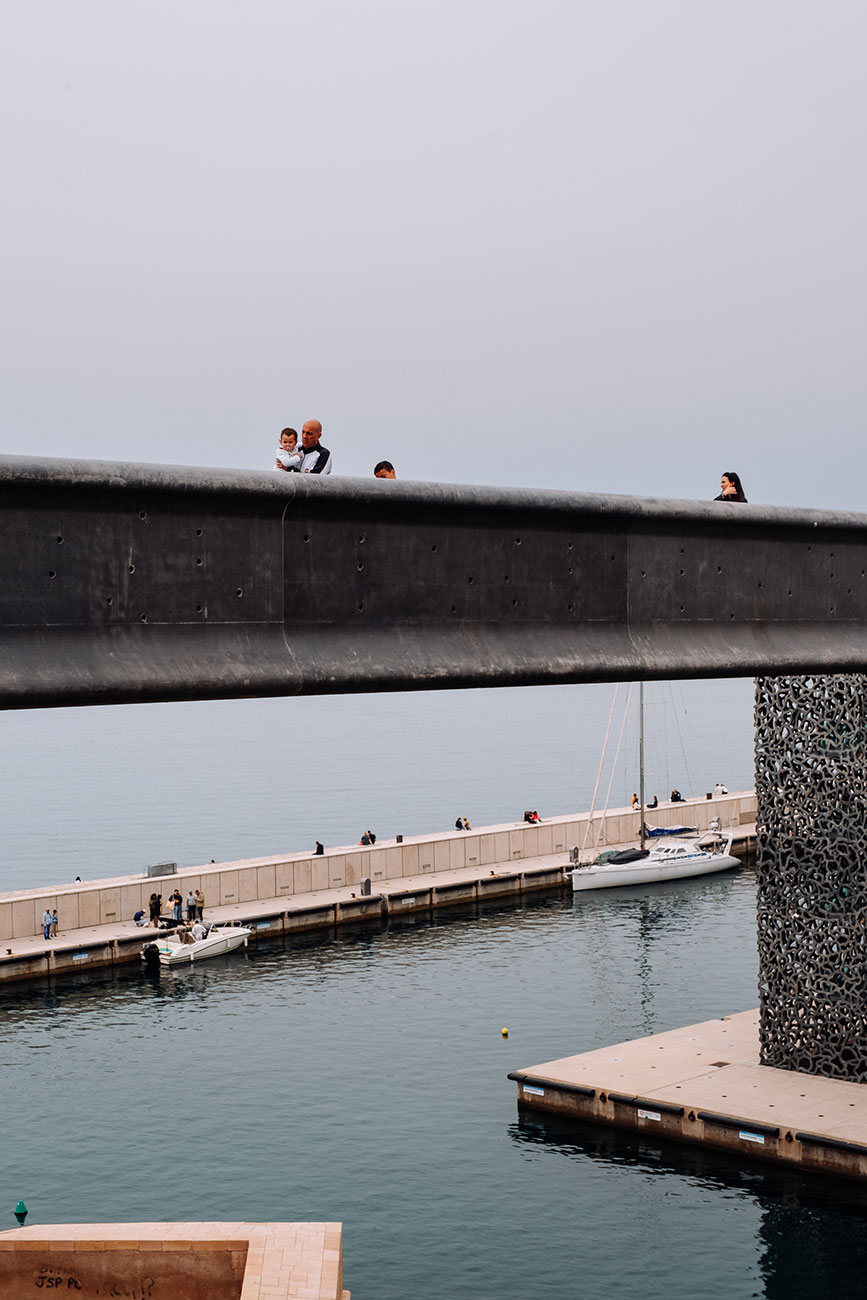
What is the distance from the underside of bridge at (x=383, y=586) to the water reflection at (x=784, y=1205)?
15256 millimetres

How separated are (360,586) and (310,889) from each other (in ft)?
161

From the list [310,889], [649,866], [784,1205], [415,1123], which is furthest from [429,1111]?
[649,866]

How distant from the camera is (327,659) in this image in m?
10.9

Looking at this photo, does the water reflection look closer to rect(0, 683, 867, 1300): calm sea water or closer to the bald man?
rect(0, 683, 867, 1300): calm sea water

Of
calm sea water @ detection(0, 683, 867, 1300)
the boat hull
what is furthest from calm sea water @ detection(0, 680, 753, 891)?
the boat hull

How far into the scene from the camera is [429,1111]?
36.0 metres

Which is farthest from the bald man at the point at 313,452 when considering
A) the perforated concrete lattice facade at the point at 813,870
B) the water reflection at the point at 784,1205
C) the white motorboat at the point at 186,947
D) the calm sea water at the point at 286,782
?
the calm sea water at the point at 286,782

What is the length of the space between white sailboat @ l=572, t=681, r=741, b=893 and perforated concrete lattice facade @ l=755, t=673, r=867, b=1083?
3352 cm

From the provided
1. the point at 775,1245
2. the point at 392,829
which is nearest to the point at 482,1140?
the point at 775,1245

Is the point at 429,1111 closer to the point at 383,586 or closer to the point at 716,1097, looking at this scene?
the point at 716,1097

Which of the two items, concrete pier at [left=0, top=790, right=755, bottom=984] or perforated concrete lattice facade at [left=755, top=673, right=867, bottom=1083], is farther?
concrete pier at [left=0, top=790, right=755, bottom=984]

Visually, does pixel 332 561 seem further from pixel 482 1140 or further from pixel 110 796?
pixel 110 796

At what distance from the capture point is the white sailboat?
6444cm

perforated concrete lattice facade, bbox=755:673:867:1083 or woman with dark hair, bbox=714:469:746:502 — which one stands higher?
woman with dark hair, bbox=714:469:746:502
